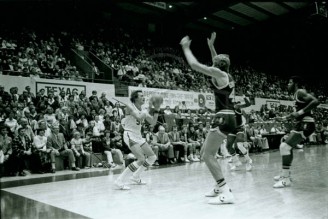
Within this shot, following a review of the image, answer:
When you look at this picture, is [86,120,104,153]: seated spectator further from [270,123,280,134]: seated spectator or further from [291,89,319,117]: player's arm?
[270,123,280,134]: seated spectator

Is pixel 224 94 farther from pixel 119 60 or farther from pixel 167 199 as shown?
pixel 119 60

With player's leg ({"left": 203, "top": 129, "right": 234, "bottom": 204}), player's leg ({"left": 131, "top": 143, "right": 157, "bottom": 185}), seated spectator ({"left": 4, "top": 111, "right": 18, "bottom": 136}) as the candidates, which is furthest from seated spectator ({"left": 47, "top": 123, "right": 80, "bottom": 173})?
player's leg ({"left": 203, "top": 129, "right": 234, "bottom": 204})

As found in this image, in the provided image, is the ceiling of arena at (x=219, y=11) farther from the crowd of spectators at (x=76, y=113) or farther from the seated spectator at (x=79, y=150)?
the seated spectator at (x=79, y=150)

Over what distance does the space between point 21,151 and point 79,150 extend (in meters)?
1.65

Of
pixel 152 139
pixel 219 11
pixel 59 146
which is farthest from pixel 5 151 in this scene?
pixel 219 11

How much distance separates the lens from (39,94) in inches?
416

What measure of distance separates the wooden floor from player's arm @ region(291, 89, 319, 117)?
4.12ft

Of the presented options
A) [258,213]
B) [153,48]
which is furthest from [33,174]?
[153,48]

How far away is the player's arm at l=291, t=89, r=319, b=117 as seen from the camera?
5.60m

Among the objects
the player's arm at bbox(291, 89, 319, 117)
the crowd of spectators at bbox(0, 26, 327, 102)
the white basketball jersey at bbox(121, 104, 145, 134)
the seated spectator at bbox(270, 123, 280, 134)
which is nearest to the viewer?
the player's arm at bbox(291, 89, 319, 117)

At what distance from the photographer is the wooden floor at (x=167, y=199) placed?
13.1ft

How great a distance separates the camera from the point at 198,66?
13.9 ft

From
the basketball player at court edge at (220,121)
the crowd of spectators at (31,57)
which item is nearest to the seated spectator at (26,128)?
the crowd of spectators at (31,57)

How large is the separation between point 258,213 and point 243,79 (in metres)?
20.5
